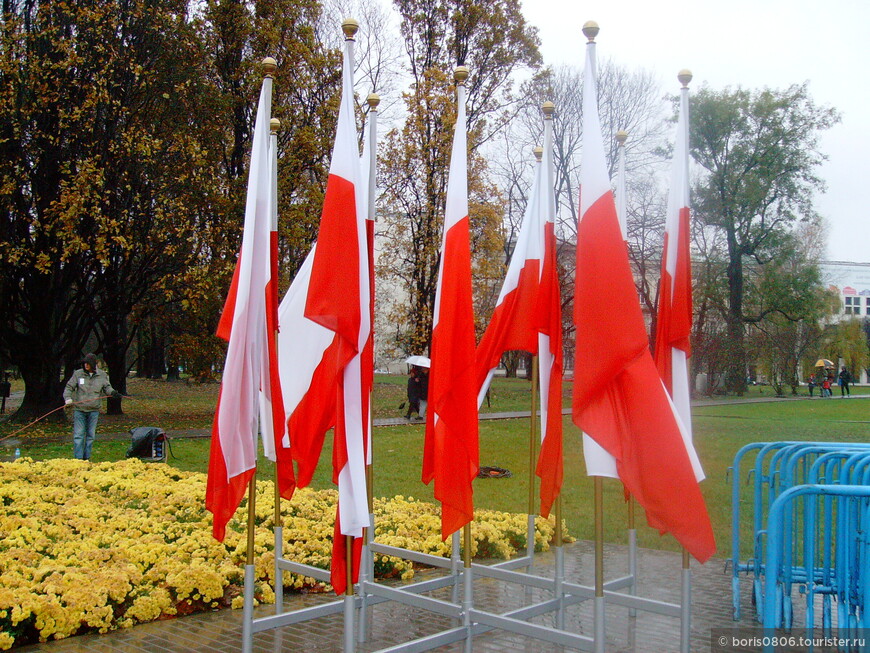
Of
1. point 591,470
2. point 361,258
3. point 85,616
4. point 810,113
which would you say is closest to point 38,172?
point 85,616

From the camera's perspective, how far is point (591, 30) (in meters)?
5.20

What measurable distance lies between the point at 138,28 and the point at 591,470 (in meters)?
22.5

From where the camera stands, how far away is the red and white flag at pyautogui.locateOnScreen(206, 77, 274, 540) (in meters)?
5.49


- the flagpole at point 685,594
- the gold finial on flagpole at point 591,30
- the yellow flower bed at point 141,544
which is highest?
the gold finial on flagpole at point 591,30

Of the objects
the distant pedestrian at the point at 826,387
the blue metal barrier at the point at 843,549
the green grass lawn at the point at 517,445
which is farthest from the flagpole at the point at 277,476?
the distant pedestrian at the point at 826,387

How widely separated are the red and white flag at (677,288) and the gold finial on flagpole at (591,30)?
3.20ft

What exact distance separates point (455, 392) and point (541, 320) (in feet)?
3.87

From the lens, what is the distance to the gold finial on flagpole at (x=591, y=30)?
5188 mm

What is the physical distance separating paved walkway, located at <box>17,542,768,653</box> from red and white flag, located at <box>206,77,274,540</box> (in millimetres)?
1434

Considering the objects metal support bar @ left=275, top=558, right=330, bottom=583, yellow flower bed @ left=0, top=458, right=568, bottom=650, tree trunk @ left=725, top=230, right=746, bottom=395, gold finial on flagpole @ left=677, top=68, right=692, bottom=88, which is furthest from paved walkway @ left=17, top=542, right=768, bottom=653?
tree trunk @ left=725, top=230, right=746, bottom=395

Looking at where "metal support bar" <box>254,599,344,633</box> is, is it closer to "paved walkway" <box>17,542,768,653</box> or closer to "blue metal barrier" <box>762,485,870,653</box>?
"paved walkway" <box>17,542,768,653</box>

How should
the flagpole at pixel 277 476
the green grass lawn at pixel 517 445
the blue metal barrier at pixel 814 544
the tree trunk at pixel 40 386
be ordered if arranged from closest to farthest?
1. the blue metal barrier at pixel 814 544
2. the flagpole at pixel 277 476
3. the green grass lawn at pixel 517 445
4. the tree trunk at pixel 40 386

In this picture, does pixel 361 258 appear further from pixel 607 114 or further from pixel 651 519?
pixel 607 114

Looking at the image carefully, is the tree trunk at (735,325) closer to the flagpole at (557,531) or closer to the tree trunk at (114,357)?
the tree trunk at (114,357)
